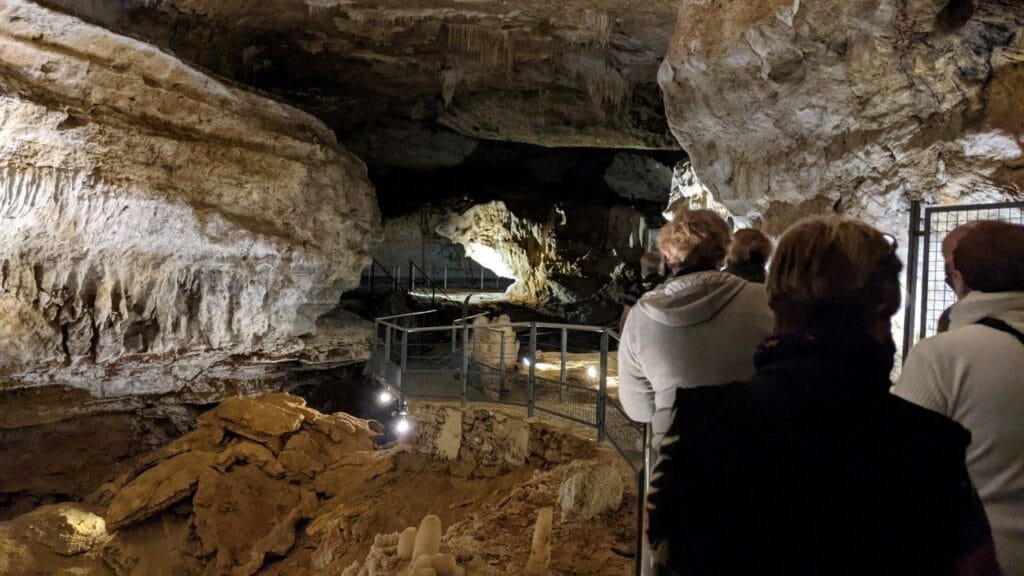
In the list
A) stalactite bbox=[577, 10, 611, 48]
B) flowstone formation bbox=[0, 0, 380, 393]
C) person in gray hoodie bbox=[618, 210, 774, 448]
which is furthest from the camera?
stalactite bbox=[577, 10, 611, 48]

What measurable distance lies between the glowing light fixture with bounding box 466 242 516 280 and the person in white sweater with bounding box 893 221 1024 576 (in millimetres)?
16117

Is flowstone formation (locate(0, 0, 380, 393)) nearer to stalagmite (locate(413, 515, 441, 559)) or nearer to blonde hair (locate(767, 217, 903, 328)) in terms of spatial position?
stalagmite (locate(413, 515, 441, 559))

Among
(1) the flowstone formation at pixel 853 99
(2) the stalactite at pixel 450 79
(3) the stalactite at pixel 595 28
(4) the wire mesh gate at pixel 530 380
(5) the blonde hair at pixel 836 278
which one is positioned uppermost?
(3) the stalactite at pixel 595 28

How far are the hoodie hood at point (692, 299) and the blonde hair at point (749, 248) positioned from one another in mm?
630

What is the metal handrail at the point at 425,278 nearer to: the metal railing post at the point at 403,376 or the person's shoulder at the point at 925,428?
the metal railing post at the point at 403,376

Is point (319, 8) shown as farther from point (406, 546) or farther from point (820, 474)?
point (820, 474)

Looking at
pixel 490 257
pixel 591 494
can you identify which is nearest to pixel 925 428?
pixel 591 494

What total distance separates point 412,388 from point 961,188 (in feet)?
20.9

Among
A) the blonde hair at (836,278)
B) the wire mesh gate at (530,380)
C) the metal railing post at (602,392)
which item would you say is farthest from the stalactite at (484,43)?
the blonde hair at (836,278)

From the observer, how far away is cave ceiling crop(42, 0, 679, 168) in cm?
891

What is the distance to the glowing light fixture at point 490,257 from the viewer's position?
17.9 m

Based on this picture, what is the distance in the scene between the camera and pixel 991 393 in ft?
5.44

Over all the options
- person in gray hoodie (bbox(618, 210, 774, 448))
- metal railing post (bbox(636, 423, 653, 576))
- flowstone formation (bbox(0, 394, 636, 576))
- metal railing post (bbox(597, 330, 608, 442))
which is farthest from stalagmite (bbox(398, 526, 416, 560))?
person in gray hoodie (bbox(618, 210, 774, 448))

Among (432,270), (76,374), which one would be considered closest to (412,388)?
(76,374)
